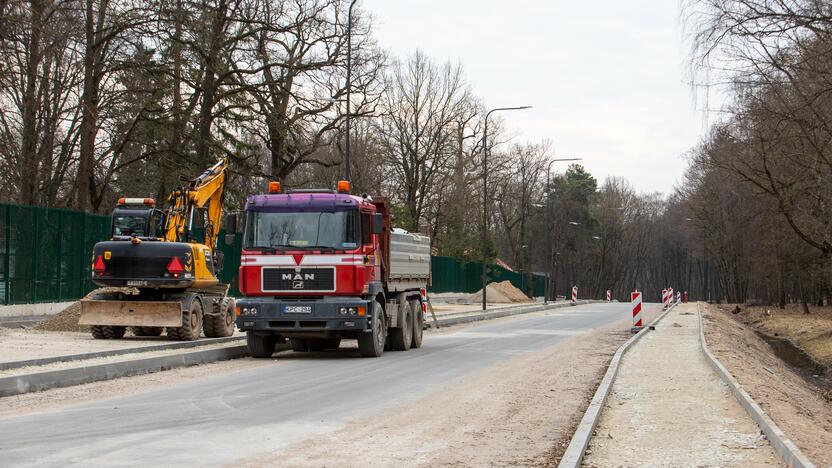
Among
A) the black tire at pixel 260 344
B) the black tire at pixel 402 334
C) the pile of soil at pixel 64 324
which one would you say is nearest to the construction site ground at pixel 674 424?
the black tire at pixel 402 334

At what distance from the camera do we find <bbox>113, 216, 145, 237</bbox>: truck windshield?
24.3 metres

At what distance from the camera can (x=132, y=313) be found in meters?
21.8

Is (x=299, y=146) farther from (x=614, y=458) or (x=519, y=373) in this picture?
(x=614, y=458)

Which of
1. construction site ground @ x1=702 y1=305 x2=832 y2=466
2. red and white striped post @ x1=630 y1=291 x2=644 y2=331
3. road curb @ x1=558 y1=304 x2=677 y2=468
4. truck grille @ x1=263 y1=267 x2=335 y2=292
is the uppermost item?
truck grille @ x1=263 y1=267 x2=335 y2=292

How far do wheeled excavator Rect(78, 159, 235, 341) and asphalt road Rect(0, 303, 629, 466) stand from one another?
3462mm

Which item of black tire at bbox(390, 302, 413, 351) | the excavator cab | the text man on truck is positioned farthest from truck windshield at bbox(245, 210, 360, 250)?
the excavator cab

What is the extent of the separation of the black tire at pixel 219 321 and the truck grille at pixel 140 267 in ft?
7.56

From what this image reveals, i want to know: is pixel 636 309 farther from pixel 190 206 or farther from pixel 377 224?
pixel 190 206

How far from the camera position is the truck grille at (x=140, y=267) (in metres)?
21.6

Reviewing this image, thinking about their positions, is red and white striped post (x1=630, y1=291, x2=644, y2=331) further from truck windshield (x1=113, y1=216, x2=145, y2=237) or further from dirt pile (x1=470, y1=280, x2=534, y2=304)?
dirt pile (x1=470, y1=280, x2=534, y2=304)

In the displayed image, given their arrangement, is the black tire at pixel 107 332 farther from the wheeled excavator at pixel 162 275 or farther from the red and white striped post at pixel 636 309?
the red and white striped post at pixel 636 309

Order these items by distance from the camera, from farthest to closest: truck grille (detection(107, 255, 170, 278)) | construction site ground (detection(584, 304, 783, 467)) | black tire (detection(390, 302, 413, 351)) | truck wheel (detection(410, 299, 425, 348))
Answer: truck wheel (detection(410, 299, 425, 348))
black tire (detection(390, 302, 413, 351))
truck grille (detection(107, 255, 170, 278))
construction site ground (detection(584, 304, 783, 467))

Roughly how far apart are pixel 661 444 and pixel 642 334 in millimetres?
19808

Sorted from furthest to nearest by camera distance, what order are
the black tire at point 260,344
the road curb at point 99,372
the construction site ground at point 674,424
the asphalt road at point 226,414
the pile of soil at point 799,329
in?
the pile of soil at point 799,329 → the black tire at point 260,344 → the road curb at point 99,372 → the construction site ground at point 674,424 → the asphalt road at point 226,414
